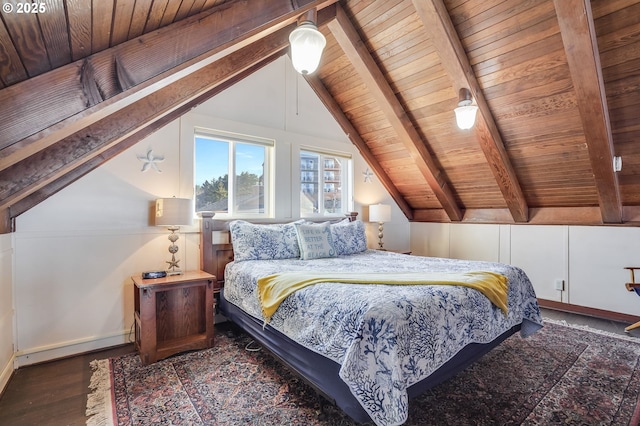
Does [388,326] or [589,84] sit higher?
[589,84]

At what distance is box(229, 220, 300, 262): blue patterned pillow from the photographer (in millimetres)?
3016

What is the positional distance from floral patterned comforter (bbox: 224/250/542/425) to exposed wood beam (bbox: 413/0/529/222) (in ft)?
5.17

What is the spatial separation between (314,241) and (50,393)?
227 centimetres

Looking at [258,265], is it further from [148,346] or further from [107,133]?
[107,133]

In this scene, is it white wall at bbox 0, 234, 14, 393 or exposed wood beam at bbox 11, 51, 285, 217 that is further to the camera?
exposed wood beam at bbox 11, 51, 285, 217

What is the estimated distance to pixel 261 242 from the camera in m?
3.08

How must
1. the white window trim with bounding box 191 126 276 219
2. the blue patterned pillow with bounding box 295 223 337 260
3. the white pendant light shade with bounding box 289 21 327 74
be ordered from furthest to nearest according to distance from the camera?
1. the white window trim with bounding box 191 126 276 219
2. the blue patterned pillow with bounding box 295 223 337 260
3. the white pendant light shade with bounding box 289 21 327 74

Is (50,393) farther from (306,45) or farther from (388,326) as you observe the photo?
(306,45)

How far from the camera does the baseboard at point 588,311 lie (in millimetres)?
3356

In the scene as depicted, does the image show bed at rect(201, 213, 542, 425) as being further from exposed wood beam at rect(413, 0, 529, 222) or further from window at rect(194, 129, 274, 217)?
exposed wood beam at rect(413, 0, 529, 222)

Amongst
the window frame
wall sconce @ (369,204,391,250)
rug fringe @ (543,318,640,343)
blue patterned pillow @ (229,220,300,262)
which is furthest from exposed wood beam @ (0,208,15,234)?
rug fringe @ (543,318,640,343)

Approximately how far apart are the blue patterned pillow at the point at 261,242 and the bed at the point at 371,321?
0.03ft

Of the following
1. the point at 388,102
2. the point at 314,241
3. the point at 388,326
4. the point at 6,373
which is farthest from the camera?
the point at 388,102

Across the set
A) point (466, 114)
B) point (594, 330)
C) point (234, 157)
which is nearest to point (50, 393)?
point (234, 157)
